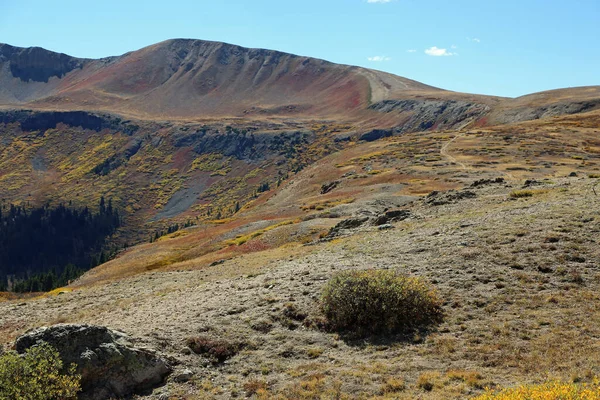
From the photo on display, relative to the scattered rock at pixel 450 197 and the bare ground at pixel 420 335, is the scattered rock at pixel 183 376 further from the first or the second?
the scattered rock at pixel 450 197

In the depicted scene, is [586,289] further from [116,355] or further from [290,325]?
[116,355]

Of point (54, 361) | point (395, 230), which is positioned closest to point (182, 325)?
point (54, 361)

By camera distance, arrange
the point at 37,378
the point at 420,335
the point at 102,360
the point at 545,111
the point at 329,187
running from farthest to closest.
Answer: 1. the point at 545,111
2. the point at 329,187
3. the point at 420,335
4. the point at 102,360
5. the point at 37,378

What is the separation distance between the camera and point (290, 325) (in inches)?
765

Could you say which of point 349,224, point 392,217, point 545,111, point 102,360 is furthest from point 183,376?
point 545,111

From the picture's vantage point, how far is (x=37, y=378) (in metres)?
13.5

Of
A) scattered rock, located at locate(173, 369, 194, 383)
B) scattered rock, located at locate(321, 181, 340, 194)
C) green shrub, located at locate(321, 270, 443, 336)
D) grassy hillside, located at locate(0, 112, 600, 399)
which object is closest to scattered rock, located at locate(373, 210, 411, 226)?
grassy hillside, located at locate(0, 112, 600, 399)

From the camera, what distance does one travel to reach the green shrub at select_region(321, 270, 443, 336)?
18.4m

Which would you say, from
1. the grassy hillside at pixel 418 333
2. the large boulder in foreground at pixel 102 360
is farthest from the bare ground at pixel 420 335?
the large boulder in foreground at pixel 102 360

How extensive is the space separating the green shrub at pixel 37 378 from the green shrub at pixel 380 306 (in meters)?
9.82

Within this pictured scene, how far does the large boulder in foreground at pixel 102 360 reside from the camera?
15.0 meters

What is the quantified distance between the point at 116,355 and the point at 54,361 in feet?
6.26

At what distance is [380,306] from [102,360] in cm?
1051

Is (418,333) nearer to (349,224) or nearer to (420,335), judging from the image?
(420,335)
